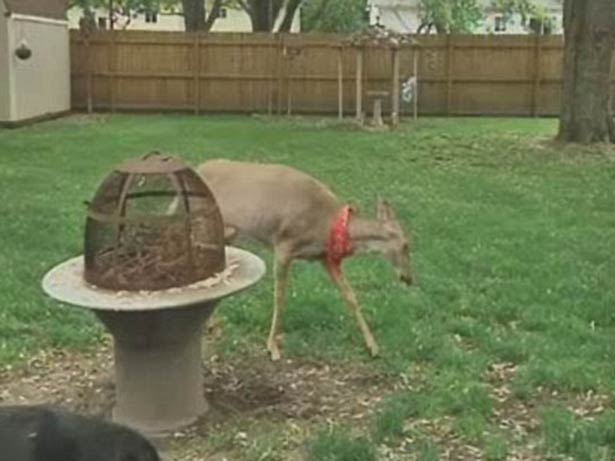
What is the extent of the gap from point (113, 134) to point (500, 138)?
676 centimetres

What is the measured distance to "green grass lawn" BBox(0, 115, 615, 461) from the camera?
5062mm

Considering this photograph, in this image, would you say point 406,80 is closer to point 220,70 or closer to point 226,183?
point 220,70

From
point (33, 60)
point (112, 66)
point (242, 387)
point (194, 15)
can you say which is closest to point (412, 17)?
point (194, 15)

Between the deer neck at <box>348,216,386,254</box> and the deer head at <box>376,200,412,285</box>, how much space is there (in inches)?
0.9

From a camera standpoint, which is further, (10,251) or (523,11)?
(523,11)

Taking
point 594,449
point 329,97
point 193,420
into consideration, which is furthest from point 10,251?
point 329,97

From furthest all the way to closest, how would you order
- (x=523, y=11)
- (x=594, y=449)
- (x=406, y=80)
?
(x=523, y=11), (x=406, y=80), (x=594, y=449)

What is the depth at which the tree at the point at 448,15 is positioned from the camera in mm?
41500

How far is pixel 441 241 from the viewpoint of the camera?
9258 millimetres

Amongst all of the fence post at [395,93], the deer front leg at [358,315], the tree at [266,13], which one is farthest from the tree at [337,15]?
the deer front leg at [358,315]

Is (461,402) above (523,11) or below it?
below

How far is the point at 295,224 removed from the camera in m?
5.80

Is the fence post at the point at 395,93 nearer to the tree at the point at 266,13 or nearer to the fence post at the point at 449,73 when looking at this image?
the fence post at the point at 449,73

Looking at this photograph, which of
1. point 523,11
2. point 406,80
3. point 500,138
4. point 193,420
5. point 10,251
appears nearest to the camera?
point 193,420
